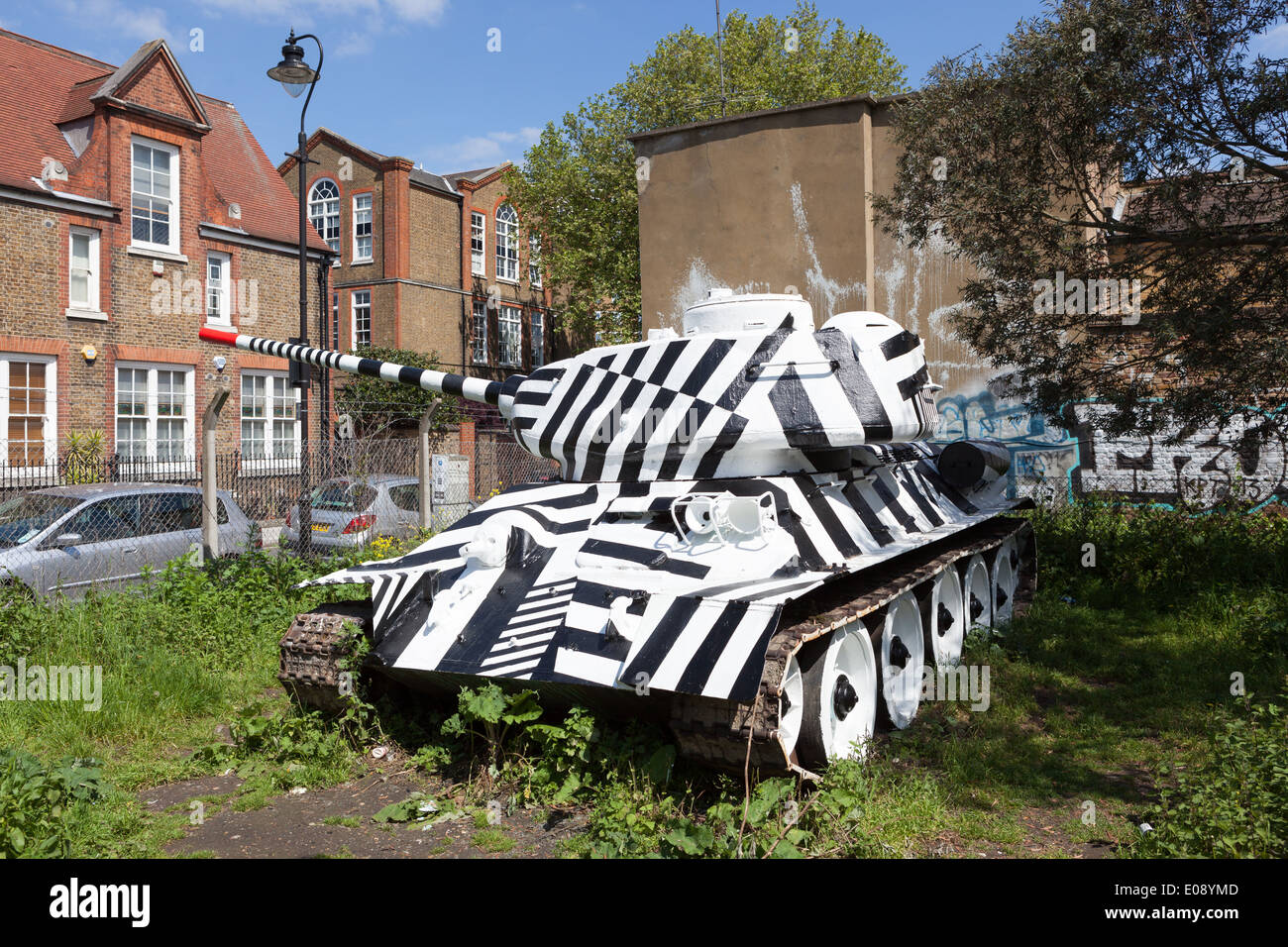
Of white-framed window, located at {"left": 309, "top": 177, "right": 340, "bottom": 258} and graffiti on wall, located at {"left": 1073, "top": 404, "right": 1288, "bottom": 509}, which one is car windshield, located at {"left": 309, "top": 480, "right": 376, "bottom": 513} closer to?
graffiti on wall, located at {"left": 1073, "top": 404, "right": 1288, "bottom": 509}

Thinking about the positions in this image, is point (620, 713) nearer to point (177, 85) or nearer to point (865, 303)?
point (865, 303)

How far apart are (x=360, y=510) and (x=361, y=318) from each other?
22390 mm

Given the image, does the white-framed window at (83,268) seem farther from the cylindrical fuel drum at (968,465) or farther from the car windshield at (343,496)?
the cylindrical fuel drum at (968,465)

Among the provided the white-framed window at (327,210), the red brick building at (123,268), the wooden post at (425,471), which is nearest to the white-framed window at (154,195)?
the red brick building at (123,268)

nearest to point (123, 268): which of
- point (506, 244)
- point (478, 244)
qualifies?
point (478, 244)

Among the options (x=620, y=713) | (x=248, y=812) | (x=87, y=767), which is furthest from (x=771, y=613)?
(x=87, y=767)

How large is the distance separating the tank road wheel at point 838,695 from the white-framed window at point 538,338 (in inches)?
1251

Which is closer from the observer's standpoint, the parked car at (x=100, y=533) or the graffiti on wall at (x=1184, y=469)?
the parked car at (x=100, y=533)

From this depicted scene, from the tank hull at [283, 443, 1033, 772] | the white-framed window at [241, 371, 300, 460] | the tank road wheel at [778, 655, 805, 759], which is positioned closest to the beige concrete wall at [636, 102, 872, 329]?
the white-framed window at [241, 371, 300, 460]

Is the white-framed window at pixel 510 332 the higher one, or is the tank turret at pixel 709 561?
the white-framed window at pixel 510 332

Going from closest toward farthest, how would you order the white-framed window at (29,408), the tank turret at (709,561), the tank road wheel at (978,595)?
the tank turret at (709,561) → the tank road wheel at (978,595) → the white-framed window at (29,408)

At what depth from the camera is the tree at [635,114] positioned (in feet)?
92.7

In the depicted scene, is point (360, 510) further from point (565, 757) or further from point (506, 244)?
point (506, 244)

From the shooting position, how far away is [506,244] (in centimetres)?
3522
